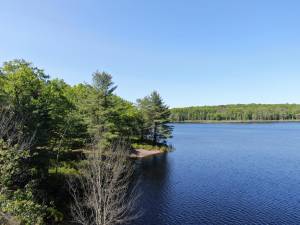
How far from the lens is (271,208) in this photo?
26.3 m

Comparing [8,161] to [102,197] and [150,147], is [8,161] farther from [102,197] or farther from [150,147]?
[150,147]

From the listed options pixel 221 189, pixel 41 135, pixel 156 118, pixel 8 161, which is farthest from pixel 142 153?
pixel 8 161

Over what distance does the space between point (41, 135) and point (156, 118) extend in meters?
47.4

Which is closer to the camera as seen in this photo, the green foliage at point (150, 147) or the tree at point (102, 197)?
the tree at point (102, 197)

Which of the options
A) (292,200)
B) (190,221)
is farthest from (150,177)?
(292,200)

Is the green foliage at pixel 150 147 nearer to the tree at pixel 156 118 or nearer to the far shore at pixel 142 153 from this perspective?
the far shore at pixel 142 153

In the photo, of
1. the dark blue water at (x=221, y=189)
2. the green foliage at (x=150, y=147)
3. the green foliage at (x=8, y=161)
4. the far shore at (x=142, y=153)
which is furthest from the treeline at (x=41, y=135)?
the green foliage at (x=150, y=147)

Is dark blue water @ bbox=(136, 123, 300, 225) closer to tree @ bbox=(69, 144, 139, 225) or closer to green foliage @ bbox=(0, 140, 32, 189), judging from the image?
tree @ bbox=(69, 144, 139, 225)

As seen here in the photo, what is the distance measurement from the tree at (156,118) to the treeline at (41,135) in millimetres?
23194

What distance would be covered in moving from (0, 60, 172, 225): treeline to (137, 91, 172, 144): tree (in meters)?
23.2

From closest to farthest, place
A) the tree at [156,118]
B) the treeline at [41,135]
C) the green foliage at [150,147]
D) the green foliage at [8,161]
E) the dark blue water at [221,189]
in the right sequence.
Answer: the green foliage at [8,161] → the treeline at [41,135] → the dark blue water at [221,189] → the green foliage at [150,147] → the tree at [156,118]

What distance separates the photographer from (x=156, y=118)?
71.4 meters

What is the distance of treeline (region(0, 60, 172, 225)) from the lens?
1363 centimetres

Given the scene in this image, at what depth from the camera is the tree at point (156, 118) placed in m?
71.2
